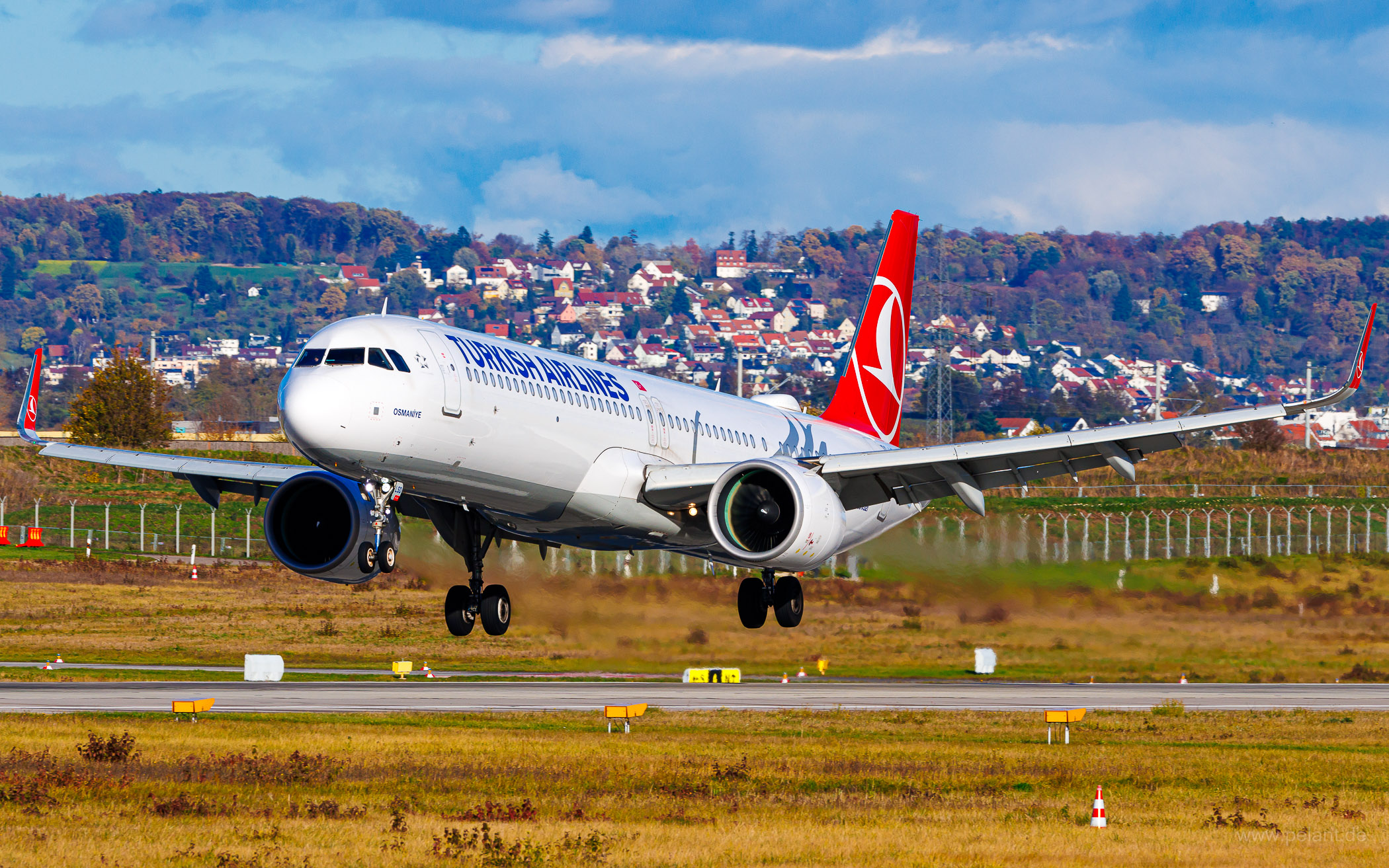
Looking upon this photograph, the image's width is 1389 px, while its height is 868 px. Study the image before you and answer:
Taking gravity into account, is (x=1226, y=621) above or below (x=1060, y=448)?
below

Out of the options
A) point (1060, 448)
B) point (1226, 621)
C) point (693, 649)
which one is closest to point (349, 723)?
point (693, 649)

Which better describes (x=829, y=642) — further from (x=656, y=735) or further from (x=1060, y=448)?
(x=1060, y=448)

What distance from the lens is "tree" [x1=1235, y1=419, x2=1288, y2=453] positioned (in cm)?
14588

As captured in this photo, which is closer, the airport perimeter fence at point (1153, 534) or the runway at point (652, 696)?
the runway at point (652, 696)

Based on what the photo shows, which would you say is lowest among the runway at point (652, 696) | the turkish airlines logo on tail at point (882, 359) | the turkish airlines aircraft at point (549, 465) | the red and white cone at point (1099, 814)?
the runway at point (652, 696)

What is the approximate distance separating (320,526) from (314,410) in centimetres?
878

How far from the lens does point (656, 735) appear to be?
150ft

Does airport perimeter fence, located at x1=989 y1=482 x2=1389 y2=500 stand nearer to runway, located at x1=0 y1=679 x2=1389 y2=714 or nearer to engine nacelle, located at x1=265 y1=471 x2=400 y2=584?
runway, located at x1=0 y1=679 x2=1389 y2=714

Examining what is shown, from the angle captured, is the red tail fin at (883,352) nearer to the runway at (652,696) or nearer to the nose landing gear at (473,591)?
the runway at (652,696)

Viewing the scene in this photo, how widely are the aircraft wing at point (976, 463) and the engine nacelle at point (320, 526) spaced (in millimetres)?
6189

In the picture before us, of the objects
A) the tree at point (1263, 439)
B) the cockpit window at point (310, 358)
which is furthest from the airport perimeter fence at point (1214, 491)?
the cockpit window at point (310, 358)

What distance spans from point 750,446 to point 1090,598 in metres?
18.6

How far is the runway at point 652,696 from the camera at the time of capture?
51.3m

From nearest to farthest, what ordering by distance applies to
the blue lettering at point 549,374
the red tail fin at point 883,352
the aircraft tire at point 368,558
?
the aircraft tire at point 368,558 → the blue lettering at point 549,374 → the red tail fin at point 883,352
